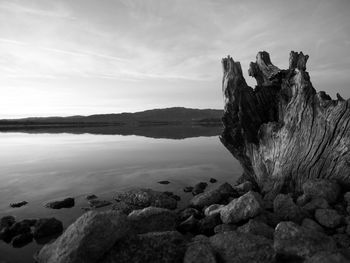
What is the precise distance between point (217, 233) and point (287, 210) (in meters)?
2.92

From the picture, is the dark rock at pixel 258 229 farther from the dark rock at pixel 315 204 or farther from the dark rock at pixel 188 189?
the dark rock at pixel 188 189

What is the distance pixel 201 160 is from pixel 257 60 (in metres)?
14.4

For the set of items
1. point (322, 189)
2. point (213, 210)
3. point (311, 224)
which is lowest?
point (213, 210)

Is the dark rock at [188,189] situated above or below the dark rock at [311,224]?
below

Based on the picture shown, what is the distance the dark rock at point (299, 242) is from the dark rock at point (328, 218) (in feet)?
6.09

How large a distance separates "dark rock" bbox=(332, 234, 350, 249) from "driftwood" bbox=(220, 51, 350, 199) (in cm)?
362

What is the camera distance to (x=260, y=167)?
639 inches

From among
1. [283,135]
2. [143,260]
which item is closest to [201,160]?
[283,135]

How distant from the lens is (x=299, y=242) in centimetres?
816

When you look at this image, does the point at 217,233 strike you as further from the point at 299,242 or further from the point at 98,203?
the point at 98,203

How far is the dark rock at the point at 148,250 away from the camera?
795cm

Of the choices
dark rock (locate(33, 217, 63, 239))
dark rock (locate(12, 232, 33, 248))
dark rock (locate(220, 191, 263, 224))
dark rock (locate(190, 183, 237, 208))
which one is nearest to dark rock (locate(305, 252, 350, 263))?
dark rock (locate(220, 191, 263, 224))

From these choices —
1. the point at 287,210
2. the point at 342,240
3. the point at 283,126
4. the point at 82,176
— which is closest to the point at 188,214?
the point at 287,210

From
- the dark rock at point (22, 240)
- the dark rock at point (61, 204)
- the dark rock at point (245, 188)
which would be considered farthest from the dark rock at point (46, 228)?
the dark rock at point (245, 188)
